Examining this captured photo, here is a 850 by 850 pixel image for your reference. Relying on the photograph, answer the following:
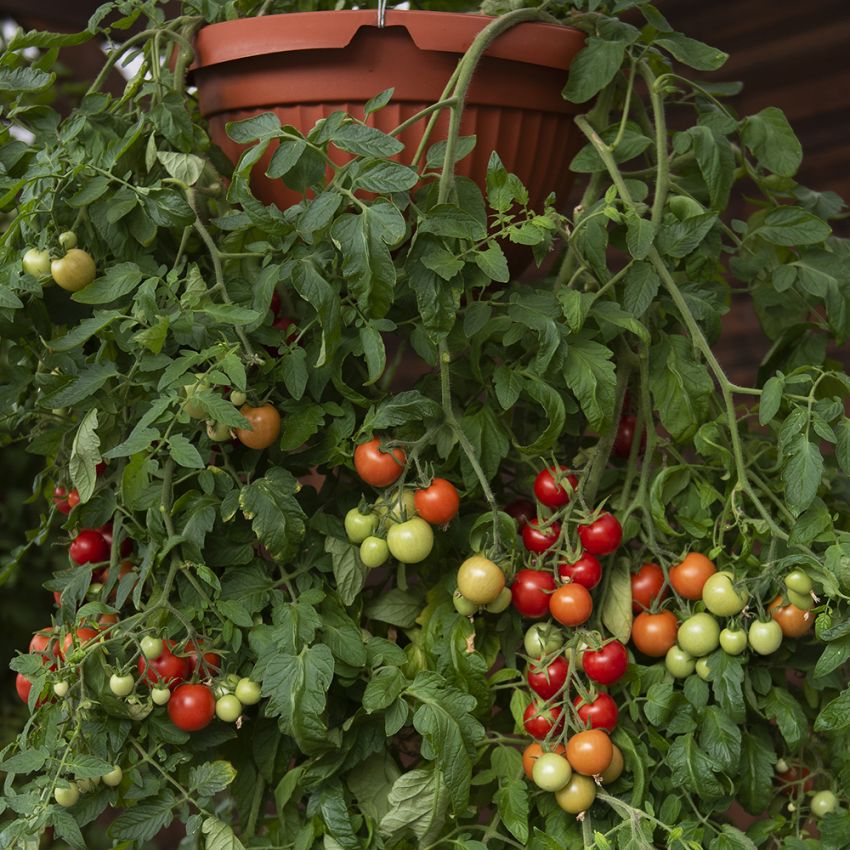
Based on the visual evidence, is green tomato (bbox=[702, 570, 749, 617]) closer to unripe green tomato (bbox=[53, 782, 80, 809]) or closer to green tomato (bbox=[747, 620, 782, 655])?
green tomato (bbox=[747, 620, 782, 655])

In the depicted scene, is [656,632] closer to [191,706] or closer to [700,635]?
[700,635]

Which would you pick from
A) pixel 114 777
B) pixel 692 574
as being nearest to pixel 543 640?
pixel 692 574

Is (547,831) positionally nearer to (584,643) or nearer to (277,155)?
(584,643)

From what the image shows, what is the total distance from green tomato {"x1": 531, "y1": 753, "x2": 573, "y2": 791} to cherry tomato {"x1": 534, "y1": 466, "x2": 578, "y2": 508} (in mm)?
207

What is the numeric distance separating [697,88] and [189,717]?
74cm

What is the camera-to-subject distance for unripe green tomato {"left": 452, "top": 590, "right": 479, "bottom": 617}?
2.93 ft

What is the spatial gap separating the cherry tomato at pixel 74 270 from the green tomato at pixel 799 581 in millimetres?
623

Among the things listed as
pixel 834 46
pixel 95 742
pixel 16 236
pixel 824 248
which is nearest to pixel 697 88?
pixel 824 248

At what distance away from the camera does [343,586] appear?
91cm

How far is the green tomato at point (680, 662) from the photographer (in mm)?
907

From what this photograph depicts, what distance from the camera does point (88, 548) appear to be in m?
1.01

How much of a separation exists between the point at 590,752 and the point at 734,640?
0.48ft

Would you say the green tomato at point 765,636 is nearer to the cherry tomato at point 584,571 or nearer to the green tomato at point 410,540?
the cherry tomato at point 584,571

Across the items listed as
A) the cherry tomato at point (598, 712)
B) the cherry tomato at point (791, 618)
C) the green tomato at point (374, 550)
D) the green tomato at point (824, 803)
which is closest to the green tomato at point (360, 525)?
the green tomato at point (374, 550)
